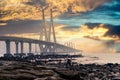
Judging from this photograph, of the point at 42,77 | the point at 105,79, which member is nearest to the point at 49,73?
the point at 42,77

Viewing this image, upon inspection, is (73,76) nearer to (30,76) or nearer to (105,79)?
(30,76)

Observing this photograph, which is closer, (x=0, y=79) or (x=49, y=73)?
(x=0, y=79)

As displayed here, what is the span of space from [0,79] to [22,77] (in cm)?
216

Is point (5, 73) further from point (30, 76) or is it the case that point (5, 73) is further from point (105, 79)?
point (105, 79)

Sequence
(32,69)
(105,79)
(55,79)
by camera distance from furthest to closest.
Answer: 1. (105,79)
2. (32,69)
3. (55,79)

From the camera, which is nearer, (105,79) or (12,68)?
(12,68)

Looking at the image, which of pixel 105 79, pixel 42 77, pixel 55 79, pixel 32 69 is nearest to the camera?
pixel 55 79

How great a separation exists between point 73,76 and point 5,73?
8.29m

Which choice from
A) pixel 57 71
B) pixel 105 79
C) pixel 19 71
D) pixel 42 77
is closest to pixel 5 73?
pixel 19 71

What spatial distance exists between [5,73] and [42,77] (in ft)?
12.5

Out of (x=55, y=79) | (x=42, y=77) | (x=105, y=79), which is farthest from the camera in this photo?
(x=105, y=79)

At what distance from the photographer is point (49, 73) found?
38.3m

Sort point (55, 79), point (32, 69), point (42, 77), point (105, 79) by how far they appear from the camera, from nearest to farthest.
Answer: point (55, 79)
point (42, 77)
point (32, 69)
point (105, 79)

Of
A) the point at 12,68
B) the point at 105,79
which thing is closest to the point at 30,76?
the point at 12,68
